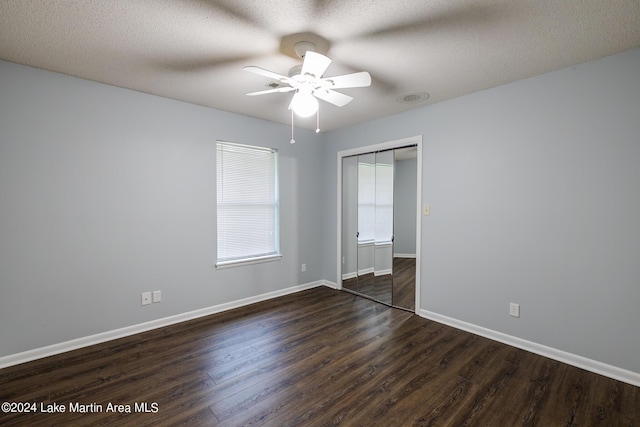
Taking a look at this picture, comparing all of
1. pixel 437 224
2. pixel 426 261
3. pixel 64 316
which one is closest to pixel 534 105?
pixel 437 224

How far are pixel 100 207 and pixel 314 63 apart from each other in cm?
246

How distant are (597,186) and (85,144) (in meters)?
4.45

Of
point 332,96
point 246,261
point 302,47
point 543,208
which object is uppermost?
point 302,47

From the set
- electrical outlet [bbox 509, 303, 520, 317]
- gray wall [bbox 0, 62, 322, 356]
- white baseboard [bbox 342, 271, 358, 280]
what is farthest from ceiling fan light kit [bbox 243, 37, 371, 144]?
white baseboard [bbox 342, 271, 358, 280]

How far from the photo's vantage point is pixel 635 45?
203 centimetres

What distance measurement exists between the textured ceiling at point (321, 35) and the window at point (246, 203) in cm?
111

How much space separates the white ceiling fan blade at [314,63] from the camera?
1.69 m

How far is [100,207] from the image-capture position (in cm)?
271

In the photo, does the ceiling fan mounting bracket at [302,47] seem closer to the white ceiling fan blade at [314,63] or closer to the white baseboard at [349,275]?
the white ceiling fan blade at [314,63]

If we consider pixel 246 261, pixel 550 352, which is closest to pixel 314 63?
pixel 246 261

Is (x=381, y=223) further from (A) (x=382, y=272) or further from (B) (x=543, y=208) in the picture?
(B) (x=543, y=208)

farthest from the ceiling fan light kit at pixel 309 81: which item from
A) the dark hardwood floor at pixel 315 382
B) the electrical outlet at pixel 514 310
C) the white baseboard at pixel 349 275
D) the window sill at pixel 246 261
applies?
the white baseboard at pixel 349 275

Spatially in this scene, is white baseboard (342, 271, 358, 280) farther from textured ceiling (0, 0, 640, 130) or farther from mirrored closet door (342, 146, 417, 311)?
textured ceiling (0, 0, 640, 130)

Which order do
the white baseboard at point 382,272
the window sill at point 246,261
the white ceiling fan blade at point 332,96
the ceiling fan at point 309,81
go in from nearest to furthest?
the ceiling fan at point 309,81 < the white ceiling fan blade at point 332,96 < the window sill at point 246,261 < the white baseboard at point 382,272
